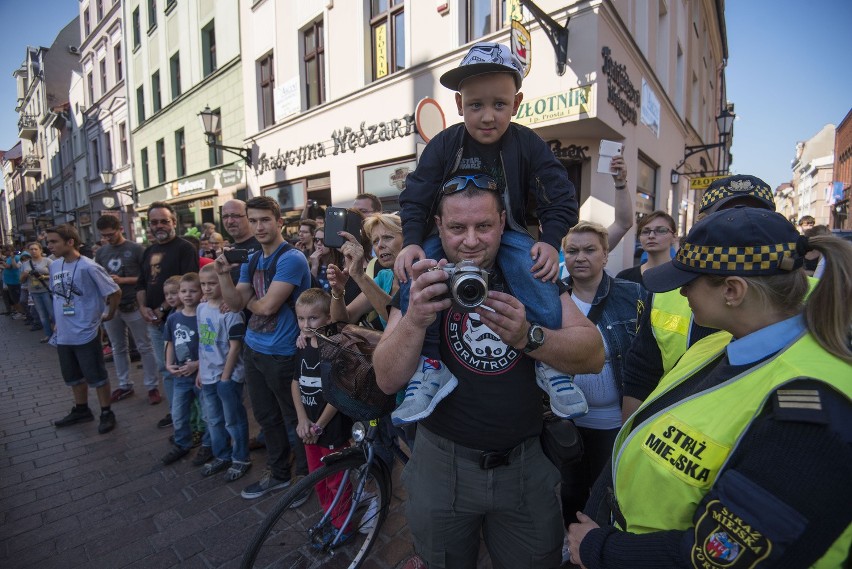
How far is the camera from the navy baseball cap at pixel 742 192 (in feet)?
7.50

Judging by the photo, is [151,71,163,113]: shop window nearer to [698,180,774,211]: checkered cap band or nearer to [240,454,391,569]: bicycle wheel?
[240,454,391,569]: bicycle wheel

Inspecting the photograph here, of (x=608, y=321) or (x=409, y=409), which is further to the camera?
(x=608, y=321)

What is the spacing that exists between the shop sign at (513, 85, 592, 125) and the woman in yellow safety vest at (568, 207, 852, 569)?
217 inches

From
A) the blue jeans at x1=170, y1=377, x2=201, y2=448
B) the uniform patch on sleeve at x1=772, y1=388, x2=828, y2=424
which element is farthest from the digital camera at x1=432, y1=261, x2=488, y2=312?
the blue jeans at x1=170, y1=377, x2=201, y2=448

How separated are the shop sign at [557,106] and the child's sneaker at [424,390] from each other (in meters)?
5.49

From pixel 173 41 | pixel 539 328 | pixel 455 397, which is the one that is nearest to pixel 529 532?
pixel 455 397

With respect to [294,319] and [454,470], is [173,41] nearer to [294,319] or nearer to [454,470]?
[294,319]

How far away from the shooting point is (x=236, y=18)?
1235 cm

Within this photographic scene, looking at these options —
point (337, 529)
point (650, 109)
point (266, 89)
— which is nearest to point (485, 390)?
point (337, 529)

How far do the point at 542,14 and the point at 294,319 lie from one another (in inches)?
204

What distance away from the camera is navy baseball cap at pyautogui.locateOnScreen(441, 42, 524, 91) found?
1.80m

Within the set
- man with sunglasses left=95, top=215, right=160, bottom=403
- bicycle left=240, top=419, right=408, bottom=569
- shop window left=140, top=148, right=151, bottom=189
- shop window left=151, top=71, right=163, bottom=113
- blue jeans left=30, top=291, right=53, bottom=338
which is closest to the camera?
bicycle left=240, top=419, right=408, bottom=569

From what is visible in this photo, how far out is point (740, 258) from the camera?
108cm

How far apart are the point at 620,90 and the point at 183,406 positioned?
25.4 ft
